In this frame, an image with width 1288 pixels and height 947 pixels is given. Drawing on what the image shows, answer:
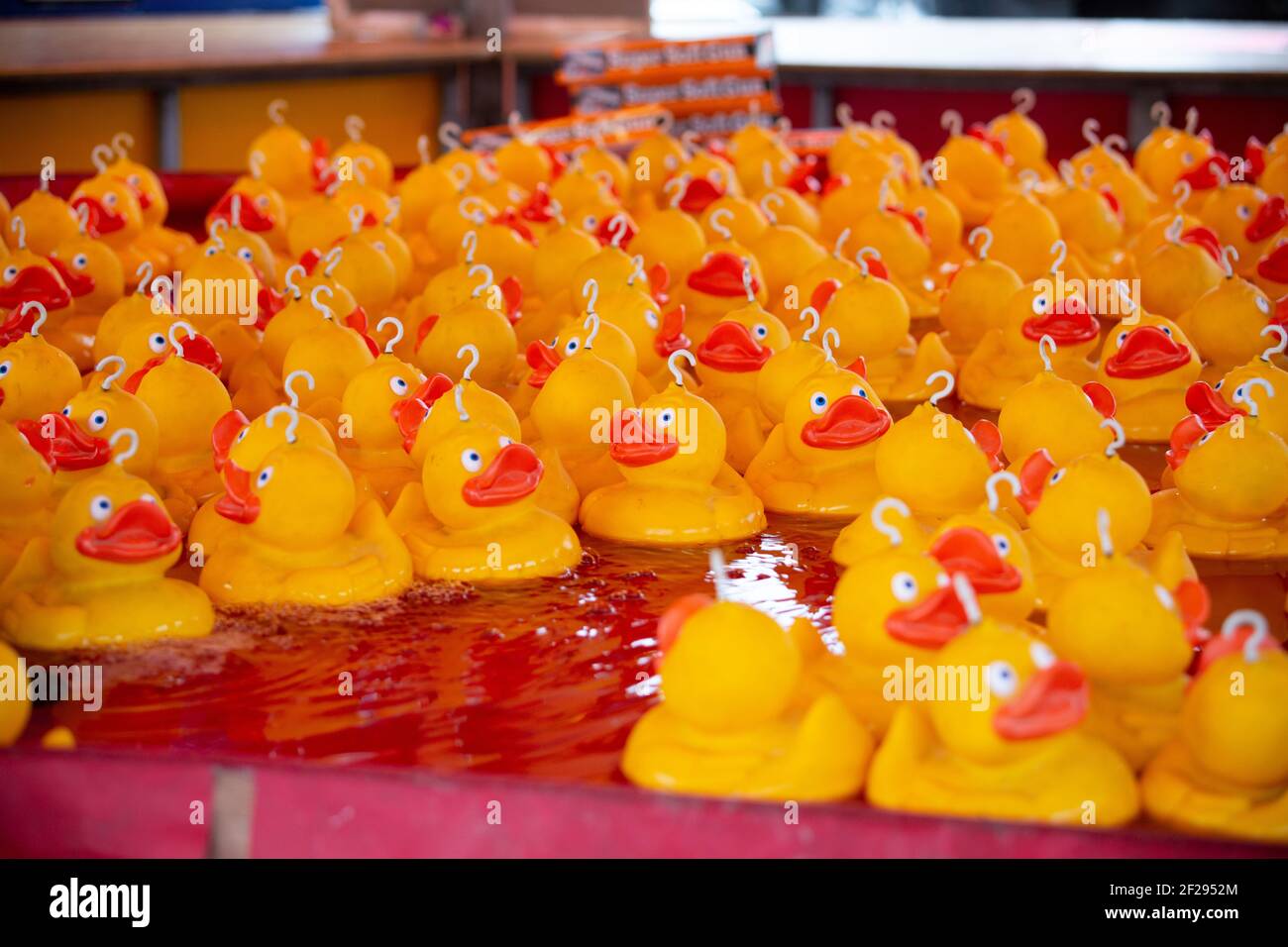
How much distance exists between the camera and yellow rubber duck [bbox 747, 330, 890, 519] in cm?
233

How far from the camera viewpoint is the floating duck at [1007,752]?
148 centimetres

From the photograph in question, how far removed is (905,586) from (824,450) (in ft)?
2.60

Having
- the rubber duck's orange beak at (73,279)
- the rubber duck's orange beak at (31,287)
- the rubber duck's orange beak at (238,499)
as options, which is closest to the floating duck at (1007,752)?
the rubber duck's orange beak at (238,499)

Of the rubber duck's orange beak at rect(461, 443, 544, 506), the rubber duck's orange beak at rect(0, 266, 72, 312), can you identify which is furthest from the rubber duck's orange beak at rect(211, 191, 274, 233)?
the rubber duck's orange beak at rect(461, 443, 544, 506)

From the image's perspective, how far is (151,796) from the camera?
4.82 ft

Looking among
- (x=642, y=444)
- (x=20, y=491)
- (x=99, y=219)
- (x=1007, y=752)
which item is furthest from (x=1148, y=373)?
(x=99, y=219)

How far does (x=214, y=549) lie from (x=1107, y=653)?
1.16 meters

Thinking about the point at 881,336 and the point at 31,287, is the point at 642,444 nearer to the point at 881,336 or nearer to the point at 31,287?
the point at 881,336

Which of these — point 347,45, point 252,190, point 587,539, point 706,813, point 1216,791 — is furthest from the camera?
point 347,45

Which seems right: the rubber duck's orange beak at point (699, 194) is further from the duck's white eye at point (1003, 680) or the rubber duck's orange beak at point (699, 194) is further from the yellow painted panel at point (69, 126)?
the duck's white eye at point (1003, 680)

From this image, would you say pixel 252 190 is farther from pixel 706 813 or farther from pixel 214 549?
pixel 706 813

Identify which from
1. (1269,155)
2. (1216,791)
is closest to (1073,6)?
(1269,155)

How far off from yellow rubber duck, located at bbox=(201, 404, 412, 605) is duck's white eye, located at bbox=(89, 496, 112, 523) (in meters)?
0.16
